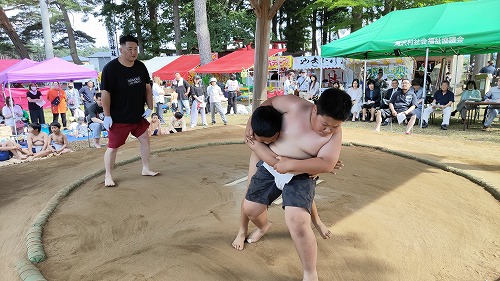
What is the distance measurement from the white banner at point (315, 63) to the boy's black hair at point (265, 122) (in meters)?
10.7

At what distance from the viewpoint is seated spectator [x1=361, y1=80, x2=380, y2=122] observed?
7027mm

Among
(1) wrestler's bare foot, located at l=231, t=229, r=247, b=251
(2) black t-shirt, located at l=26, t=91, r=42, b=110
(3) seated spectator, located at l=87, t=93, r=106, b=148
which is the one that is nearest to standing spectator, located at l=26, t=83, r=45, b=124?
(2) black t-shirt, located at l=26, t=91, r=42, b=110

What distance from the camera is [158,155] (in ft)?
12.3

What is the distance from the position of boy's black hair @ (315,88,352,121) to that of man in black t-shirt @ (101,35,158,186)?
68.1 inches

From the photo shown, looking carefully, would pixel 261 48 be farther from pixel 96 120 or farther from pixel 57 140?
pixel 57 140

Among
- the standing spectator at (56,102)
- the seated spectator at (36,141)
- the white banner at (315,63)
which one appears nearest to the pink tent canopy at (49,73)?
the standing spectator at (56,102)

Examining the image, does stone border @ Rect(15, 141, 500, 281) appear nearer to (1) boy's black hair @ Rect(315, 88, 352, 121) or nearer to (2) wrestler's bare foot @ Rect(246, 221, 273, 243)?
(2) wrestler's bare foot @ Rect(246, 221, 273, 243)

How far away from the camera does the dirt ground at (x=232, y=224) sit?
1.55 meters

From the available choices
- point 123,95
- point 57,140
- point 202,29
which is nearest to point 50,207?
point 123,95

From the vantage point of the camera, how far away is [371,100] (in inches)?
281

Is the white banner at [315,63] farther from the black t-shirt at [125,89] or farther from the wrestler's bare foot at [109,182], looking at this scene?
the wrestler's bare foot at [109,182]

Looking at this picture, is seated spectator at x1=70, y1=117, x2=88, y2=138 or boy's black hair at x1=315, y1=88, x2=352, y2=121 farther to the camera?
seated spectator at x1=70, y1=117, x2=88, y2=138

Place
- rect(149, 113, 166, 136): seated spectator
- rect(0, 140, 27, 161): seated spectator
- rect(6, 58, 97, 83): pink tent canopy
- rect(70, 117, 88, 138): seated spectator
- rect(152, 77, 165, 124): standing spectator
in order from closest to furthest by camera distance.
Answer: rect(0, 140, 27, 161): seated spectator < rect(149, 113, 166, 136): seated spectator < rect(6, 58, 97, 83): pink tent canopy < rect(70, 117, 88, 138): seated spectator < rect(152, 77, 165, 124): standing spectator

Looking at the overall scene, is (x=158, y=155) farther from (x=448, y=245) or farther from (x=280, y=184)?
(x=448, y=245)
